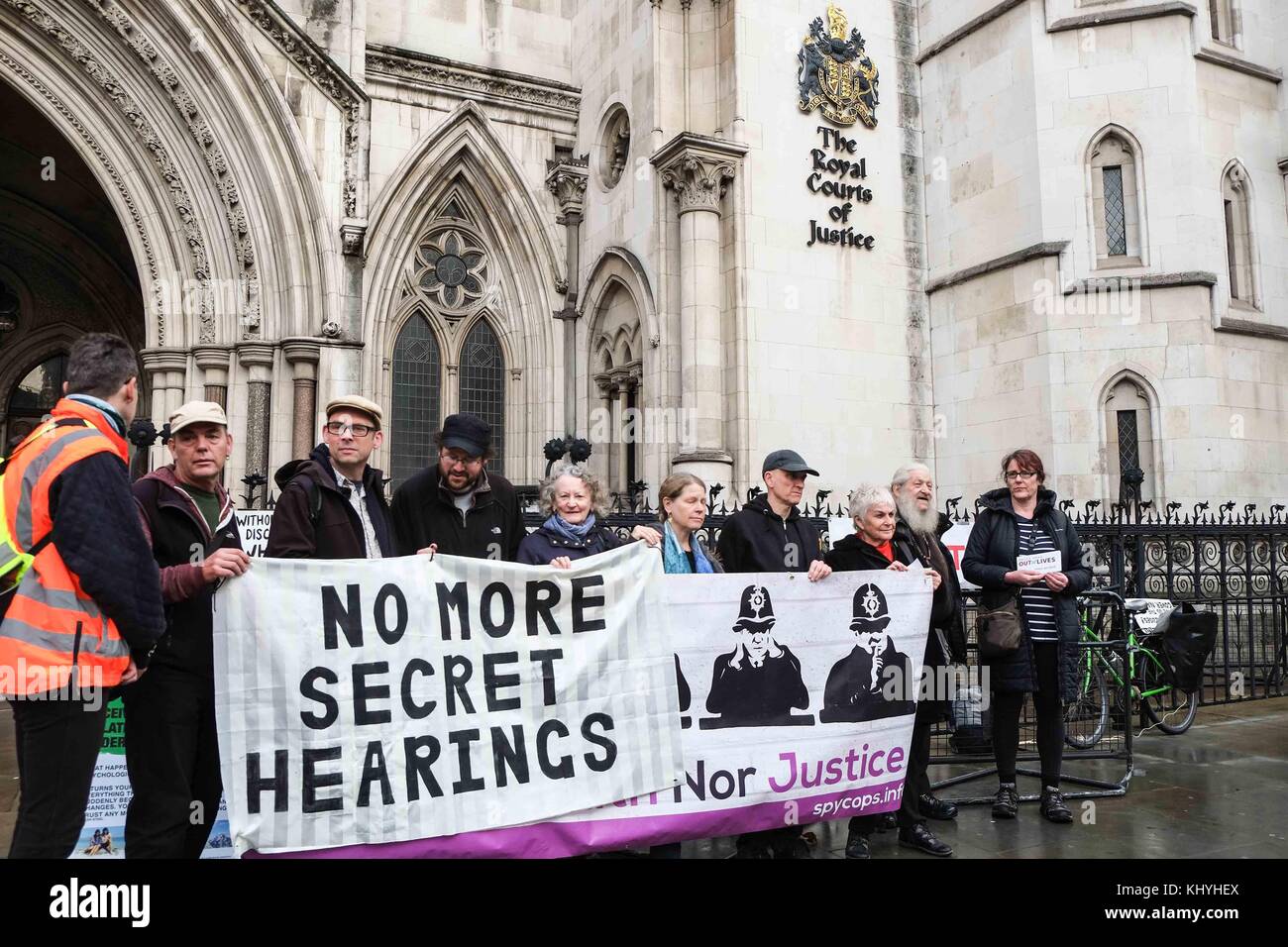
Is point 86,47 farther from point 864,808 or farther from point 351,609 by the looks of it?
point 864,808

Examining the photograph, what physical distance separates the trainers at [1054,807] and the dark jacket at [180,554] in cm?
457

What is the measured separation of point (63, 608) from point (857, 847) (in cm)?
379

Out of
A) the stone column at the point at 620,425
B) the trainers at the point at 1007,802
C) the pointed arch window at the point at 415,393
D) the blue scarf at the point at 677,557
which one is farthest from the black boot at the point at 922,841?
the pointed arch window at the point at 415,393

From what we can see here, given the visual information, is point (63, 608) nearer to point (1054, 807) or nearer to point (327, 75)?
point (1054, 807)

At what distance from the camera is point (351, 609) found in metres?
3.98

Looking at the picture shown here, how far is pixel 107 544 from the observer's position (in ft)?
10.1

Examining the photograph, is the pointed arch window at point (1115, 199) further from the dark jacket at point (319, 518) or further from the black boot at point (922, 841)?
the dark jacket at point (319, 518)

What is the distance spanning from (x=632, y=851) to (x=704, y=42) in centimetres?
1232

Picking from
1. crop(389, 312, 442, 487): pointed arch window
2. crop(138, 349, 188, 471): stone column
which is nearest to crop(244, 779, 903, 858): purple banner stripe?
crop(138, 349, 188, 471): stone column

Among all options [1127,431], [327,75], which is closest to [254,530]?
[327,75]

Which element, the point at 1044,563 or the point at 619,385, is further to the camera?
the point at 619,385

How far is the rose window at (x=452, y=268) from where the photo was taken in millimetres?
16578
